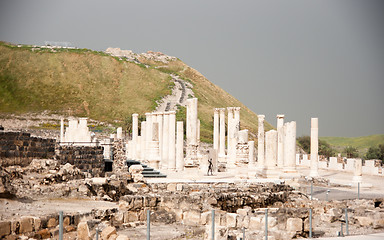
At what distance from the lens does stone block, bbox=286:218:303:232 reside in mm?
13628

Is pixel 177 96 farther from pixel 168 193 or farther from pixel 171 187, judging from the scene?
pixel 168 193

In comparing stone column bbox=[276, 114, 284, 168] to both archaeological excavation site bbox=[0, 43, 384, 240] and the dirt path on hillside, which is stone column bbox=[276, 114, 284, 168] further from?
the dirt path on hillside

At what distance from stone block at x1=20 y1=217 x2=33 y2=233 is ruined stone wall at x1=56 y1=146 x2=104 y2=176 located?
442 inches

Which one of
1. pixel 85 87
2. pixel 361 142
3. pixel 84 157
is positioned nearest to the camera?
pixel 84 157

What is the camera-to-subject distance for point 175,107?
9038cm

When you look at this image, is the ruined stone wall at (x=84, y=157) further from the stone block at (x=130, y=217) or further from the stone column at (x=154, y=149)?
the stone block at (x=130, y=217)

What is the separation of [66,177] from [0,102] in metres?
71.6

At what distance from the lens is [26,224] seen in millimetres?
11883

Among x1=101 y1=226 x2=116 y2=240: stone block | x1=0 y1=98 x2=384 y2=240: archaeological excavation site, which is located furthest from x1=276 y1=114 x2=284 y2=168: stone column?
x1=101 y1=226 x2=116 y2=240: stone block

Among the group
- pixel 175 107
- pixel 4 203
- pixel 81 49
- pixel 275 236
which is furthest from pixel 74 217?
pixel 81 49

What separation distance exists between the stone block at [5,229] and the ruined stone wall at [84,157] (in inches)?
459

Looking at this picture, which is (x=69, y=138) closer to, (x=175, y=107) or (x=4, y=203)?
(x=4, y=203)

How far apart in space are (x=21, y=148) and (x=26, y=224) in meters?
9.33

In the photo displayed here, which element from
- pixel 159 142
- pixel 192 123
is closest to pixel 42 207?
Result: pixel 192 123
